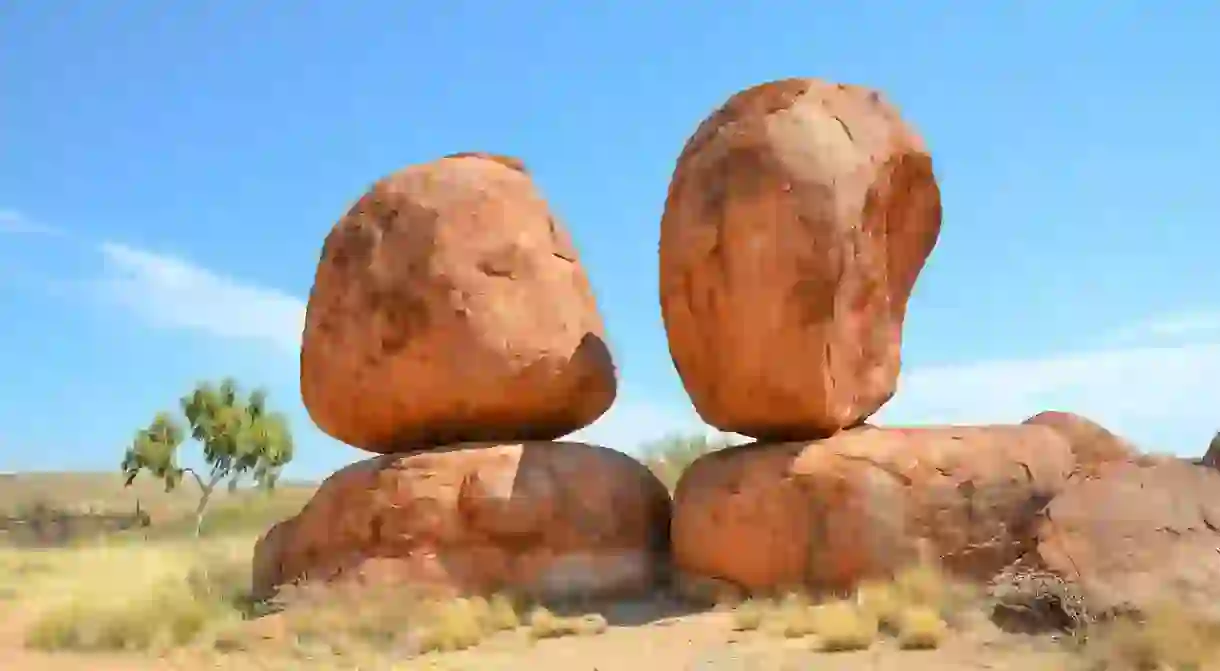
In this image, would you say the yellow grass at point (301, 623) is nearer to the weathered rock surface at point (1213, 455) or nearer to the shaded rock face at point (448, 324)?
the shaded rock face at point (448, 324)

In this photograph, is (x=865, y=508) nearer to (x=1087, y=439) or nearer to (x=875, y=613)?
(x=875, y=613)

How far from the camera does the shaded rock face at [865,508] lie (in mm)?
7051

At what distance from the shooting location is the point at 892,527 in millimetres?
7043

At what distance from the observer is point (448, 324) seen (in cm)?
831

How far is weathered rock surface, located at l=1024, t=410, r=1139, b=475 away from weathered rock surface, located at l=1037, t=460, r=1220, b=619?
120 centimetres

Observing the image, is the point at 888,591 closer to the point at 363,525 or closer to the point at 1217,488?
the point at 1217,488

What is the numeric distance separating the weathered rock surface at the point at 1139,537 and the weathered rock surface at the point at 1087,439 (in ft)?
3.94

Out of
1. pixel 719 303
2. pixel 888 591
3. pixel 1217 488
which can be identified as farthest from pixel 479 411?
pixel 1217 488

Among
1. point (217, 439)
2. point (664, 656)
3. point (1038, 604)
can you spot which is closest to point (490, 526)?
point (664, 656)

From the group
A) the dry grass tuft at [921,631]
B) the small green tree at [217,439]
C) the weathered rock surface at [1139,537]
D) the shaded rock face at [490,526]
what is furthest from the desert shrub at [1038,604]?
the small green tree at [217,439]

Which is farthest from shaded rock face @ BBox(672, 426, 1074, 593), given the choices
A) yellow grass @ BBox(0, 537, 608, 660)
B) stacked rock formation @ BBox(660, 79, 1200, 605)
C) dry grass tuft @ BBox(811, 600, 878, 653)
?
yellow grass @ BBox(0, 537, 608, 660)

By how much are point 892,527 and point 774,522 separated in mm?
759

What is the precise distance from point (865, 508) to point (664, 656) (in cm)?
177

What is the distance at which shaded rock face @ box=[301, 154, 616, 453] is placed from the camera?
8336 millimetres
